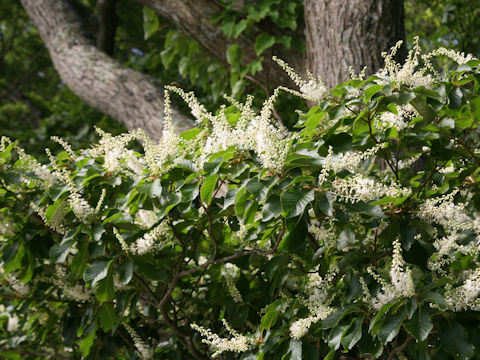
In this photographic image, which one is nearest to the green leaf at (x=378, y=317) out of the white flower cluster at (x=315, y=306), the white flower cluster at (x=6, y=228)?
the white flower cluster at (x=315, y=306)

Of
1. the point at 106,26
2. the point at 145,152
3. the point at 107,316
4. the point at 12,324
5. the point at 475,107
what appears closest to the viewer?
the point at 475,107

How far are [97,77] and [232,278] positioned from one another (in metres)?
2.09

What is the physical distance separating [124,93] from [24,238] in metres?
1.73

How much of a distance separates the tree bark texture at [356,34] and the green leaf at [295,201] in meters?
1.28

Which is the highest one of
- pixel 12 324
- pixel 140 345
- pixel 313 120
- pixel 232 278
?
pixel 313 120

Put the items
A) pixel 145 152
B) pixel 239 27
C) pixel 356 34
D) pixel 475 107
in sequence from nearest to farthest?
pixel 475 107 < pixel 145 152 < pixel 356 34 < pixel 239 27

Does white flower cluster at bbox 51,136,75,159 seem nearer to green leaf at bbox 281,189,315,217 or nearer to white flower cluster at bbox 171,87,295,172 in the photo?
white flower cluster at bbox 171,87,295,172

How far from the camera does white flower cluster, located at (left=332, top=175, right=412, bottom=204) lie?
1278mm

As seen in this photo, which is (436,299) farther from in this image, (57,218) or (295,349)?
(57,218)

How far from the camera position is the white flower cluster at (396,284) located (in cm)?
121

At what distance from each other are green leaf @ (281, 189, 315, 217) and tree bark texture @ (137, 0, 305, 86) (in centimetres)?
175

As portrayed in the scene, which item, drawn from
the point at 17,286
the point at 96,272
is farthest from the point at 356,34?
the point at 17,286

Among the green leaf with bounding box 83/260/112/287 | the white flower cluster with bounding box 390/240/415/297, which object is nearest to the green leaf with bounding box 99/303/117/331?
the green leaf with bounding box 83/260/112/287

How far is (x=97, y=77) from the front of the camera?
11.6 ft
